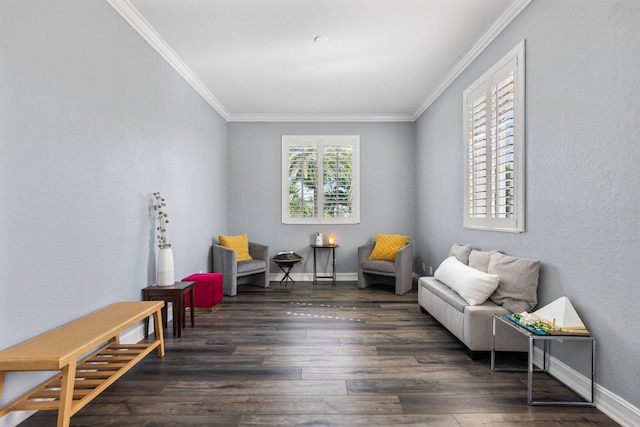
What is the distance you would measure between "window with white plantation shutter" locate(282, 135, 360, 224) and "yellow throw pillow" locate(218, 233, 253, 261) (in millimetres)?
832

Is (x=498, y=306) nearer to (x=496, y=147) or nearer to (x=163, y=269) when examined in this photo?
(x=496, y=147)

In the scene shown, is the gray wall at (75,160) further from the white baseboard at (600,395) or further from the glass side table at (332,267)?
the white baseboard at (600,395)

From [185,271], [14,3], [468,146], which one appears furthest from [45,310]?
[468,146]

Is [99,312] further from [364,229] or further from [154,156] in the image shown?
[364,229]

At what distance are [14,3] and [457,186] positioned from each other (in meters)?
4.20

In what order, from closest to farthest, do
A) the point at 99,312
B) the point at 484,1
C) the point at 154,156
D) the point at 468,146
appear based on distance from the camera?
the point at 99,312 < the point at 484,1 < the point at 154,156 < the point at 468,146

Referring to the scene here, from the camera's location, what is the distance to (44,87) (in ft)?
6.93

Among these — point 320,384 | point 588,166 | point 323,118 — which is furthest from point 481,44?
point 320,384

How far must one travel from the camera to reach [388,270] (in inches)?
207

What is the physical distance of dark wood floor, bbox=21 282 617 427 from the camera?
6.47 ft

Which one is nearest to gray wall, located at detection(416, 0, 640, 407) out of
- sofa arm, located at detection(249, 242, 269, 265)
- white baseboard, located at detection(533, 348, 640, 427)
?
white baseboard, located at detection(533, 348, 640, 427)

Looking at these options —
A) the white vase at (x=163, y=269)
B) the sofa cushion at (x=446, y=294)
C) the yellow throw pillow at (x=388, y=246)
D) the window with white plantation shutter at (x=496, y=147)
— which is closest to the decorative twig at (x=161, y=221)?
the white vase at (x=163, y=269)

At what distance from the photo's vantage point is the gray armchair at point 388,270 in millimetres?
5145

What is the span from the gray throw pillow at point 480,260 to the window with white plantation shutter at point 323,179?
9.48ft
